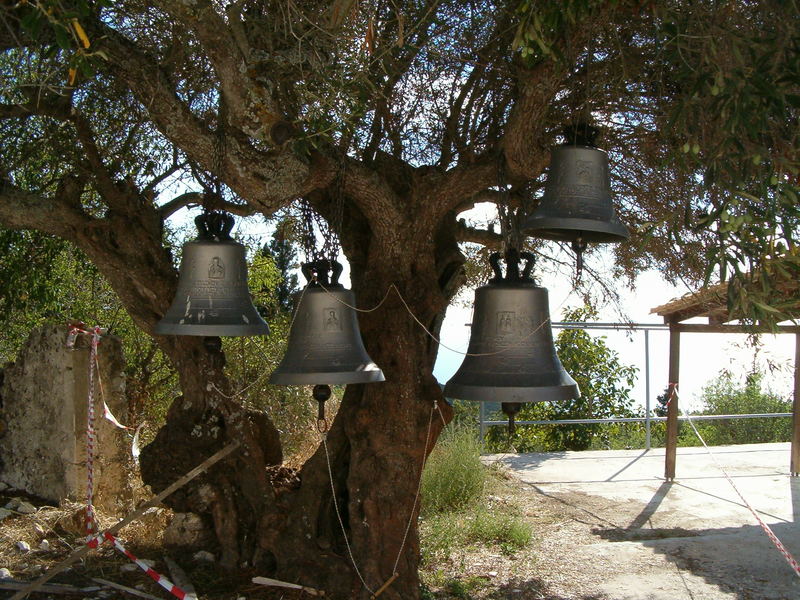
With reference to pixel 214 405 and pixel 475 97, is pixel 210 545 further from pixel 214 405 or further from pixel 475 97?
pixel 475 97

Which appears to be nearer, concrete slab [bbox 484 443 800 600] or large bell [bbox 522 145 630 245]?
large bell [bbox 522 145 630 245]

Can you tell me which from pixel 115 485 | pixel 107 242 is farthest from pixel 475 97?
pixel 115 485

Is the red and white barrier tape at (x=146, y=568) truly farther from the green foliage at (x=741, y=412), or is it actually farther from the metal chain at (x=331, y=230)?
the green foliage at (x=741, y=412)

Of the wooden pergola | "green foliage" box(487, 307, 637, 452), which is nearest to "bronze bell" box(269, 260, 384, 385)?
the wooden pergola

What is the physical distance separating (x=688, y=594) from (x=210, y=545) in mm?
3454

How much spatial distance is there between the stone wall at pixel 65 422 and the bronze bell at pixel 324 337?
3.95 meters

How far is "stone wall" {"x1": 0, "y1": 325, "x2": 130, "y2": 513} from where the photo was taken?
7203 mm

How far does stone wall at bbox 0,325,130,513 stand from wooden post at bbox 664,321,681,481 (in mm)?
6618

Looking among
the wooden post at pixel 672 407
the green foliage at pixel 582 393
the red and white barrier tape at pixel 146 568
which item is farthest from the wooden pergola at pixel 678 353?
the red and white barrier tape at pixel 146 568

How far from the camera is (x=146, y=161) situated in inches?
272

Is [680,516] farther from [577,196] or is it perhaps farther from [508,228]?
[577,196]

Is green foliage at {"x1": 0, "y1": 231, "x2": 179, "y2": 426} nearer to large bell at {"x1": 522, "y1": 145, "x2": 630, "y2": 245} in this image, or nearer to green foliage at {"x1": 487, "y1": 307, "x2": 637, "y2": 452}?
green foliage at {"x1": 487, "y1": 307, "x2": 637, "y2": 452}

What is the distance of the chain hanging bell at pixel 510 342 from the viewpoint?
372cm

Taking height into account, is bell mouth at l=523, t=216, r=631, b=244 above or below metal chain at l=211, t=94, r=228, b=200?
below
